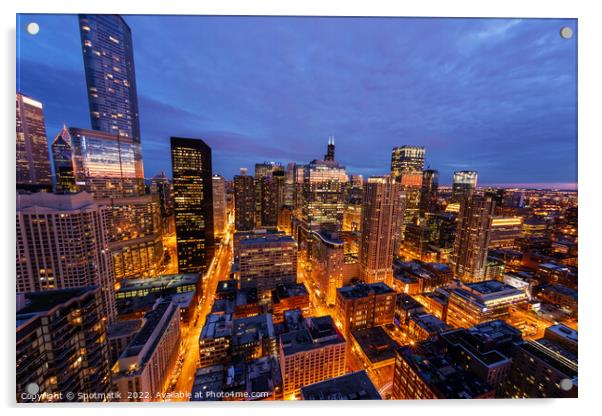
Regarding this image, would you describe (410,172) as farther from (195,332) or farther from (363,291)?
(195,332)

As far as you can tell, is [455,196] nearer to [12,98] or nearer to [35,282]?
[12,98]

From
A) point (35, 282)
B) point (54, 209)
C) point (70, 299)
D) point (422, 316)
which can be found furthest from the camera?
point (422, 316)

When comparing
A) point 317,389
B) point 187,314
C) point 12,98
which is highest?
point 12,98

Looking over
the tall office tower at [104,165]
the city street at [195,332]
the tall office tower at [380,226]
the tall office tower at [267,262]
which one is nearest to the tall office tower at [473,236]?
the tall office tower at [380,226]

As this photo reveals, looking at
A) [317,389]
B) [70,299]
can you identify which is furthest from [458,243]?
[70,299]

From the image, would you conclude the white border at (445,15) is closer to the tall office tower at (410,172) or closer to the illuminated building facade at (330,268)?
the illuminated building facade at (330,268)

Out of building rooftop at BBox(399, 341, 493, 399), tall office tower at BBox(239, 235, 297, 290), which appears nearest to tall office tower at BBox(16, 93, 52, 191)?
building rooftop at BBox(399, 341, 493, 399)

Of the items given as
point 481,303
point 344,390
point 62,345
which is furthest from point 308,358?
point 481,303
